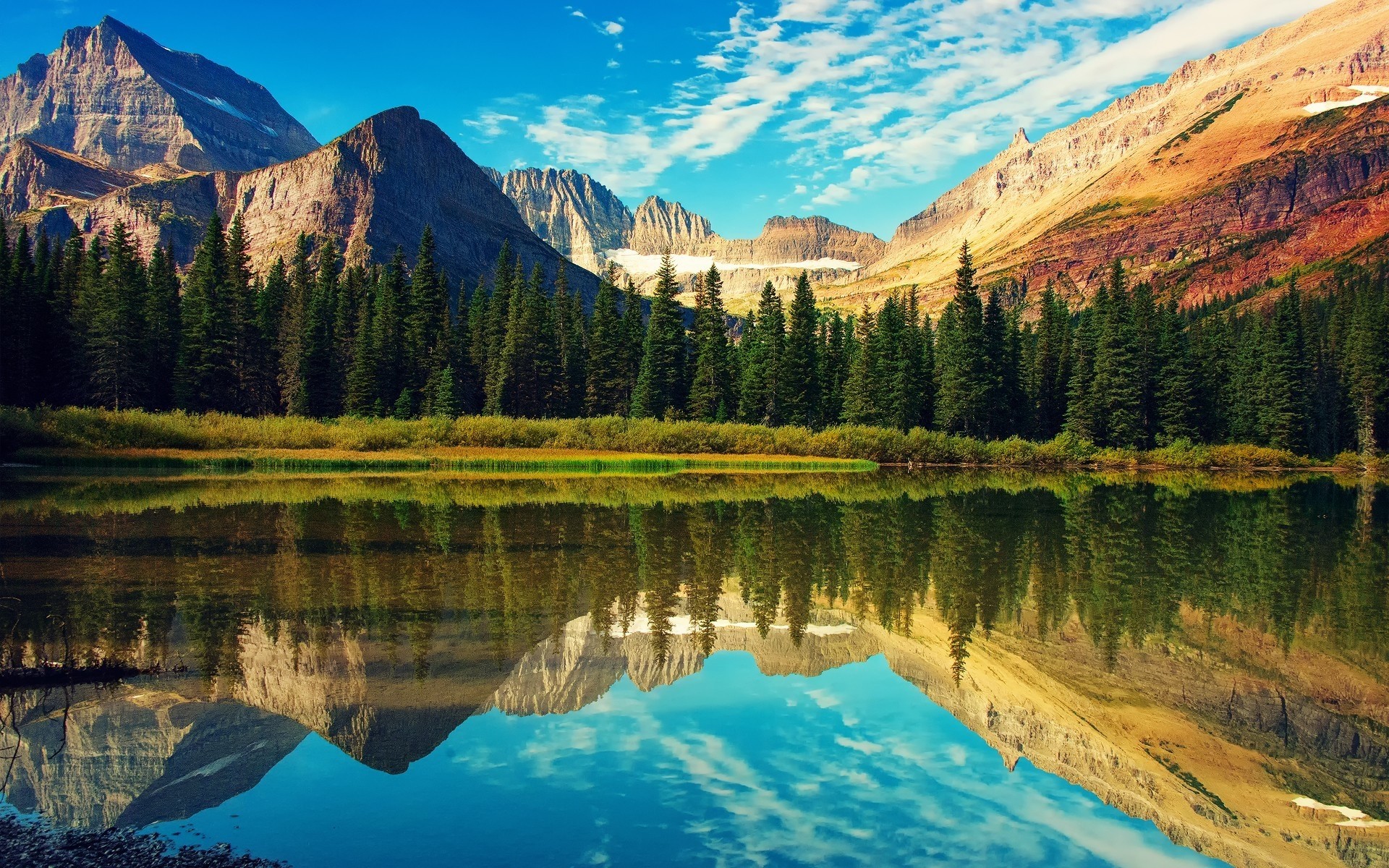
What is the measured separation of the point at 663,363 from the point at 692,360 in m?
6.62

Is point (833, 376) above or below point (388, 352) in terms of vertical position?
below

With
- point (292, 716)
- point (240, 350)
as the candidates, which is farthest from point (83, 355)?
point (292, 716)

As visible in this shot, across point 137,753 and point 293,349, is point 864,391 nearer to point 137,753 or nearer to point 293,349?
point 293,349

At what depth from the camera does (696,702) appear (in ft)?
38.5

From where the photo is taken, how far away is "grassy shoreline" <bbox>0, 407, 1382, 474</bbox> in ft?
164

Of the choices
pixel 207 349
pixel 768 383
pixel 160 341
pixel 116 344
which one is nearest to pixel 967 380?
pixel 768 383

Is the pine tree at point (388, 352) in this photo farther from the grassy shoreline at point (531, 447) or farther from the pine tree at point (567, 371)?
the pine tree at point (567, 371)

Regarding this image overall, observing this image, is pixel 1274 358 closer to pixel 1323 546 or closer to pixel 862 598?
pixel 1323 546

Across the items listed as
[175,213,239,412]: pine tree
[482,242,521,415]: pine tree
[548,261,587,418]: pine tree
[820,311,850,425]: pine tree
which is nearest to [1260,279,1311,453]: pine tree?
[820,311,850,425]: pine tree

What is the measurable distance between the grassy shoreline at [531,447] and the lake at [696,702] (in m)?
31.9

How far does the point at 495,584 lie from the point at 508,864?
10923mm

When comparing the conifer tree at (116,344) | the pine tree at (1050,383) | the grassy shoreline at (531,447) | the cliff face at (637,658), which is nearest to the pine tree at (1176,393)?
the grassy shoreline at (531,447)

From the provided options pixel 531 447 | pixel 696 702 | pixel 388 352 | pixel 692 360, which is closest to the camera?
pixel 696 702

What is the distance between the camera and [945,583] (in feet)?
62.3
